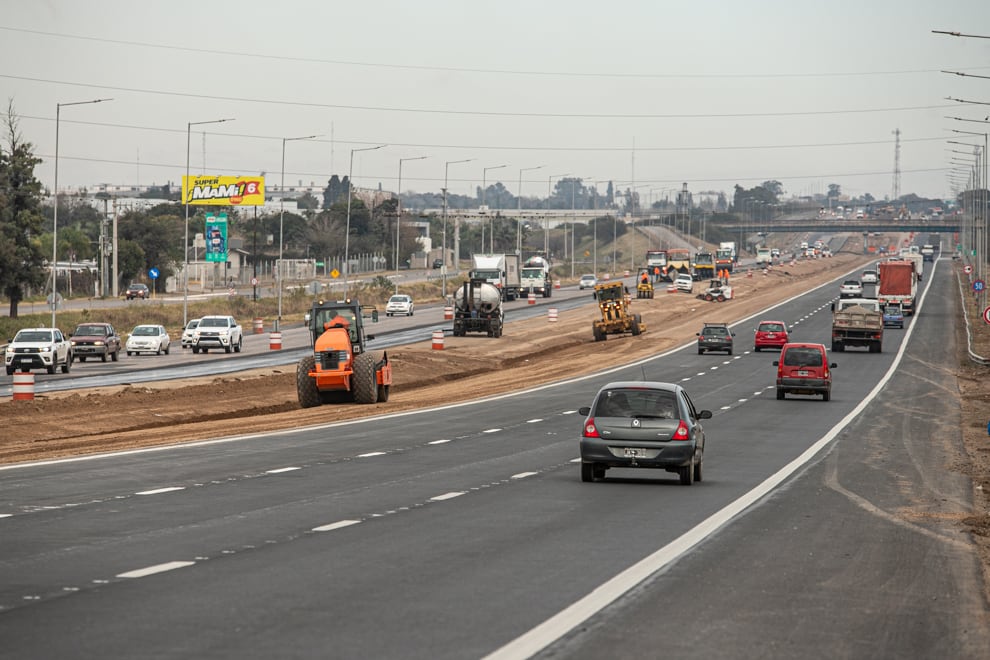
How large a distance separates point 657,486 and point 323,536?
7864 millimetres

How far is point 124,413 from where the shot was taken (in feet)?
123

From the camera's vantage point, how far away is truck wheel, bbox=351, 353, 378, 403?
3919cm

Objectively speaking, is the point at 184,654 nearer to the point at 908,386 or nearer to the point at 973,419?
the point at 973,419

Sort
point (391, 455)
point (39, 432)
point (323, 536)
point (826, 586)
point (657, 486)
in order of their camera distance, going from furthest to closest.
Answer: point (39, 432)
point (391, 455)
point (657, 486)
point (323, 536)
point (826, 586)

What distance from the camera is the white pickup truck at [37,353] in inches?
2142

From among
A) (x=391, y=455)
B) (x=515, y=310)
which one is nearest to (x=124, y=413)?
(x=391, y=455)

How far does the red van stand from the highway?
54.2 feet

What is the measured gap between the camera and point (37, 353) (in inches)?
2151

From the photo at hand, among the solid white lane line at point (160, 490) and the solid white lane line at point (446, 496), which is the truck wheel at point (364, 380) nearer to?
the solid white lane line at point (160, 490)

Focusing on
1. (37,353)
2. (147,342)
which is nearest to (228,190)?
(147,342)

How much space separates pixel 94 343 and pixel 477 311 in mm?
21977

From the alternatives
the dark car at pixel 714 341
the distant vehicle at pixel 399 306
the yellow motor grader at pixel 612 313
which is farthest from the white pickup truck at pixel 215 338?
the distant vehicle at pixel 399 306

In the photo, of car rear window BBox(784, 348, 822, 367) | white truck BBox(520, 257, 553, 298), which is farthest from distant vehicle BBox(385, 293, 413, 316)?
car rear window BBox(784, 348, 822, 367)

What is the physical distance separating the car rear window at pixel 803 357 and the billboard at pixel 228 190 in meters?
94.8
